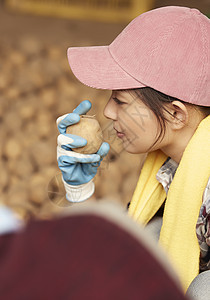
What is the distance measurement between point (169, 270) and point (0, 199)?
1.34 metres

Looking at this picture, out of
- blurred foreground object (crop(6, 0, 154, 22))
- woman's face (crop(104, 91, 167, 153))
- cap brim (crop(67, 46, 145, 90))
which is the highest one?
cap brim (crop(67, 46, 145, 90))

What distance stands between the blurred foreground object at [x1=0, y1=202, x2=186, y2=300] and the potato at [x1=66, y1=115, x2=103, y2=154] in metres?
0.58

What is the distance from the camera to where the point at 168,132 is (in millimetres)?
881

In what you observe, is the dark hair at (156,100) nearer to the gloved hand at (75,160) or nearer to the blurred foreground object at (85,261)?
the gloved hand at (75,160)

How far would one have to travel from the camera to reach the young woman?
815 mm

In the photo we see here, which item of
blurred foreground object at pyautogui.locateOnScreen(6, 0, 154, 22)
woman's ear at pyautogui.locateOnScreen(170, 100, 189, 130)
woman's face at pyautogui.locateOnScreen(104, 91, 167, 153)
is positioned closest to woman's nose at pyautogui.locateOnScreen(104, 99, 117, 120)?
woman's face at pyautogui.locateOnScreen(104, 91, 167, 153)

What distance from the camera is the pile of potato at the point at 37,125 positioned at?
1614mm

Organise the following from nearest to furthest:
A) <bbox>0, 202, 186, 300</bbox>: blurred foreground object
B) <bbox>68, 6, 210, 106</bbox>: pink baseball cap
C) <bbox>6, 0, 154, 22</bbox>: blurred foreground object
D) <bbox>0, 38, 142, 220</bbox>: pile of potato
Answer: <bbox>0, 202, 186, 300</bbox>: blurred foreground object → <bbox>68, 6, 210, 106</bbox>: pink baseball cap → <bbox>0, 38, 142, 220</bbox>: pile of potato → <bbox>6, 0, 154, 22</bbox>: blurred foreground object

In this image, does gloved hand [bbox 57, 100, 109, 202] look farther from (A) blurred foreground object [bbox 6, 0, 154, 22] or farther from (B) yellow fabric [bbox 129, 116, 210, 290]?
(A) blurred foreground object [bbox 6, 0, 154, 22]

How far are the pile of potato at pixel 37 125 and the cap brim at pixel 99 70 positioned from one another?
1.89 ft

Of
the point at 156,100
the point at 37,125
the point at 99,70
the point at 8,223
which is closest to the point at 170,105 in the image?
the point at 156,100

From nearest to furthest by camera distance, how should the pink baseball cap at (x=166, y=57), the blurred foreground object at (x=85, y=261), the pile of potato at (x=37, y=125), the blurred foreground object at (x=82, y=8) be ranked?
the blurred foreground object at (x=85, y=261) < the pink baseball cap at (x=166, y=57) < the pile of potato at (x=37, y=125) < the blurred foreground object at (x=82, y=8)

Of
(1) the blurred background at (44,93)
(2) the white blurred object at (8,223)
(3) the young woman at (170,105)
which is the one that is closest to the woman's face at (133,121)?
(3) the young woman at (170,105)

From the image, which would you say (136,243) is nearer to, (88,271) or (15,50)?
(88,271)
